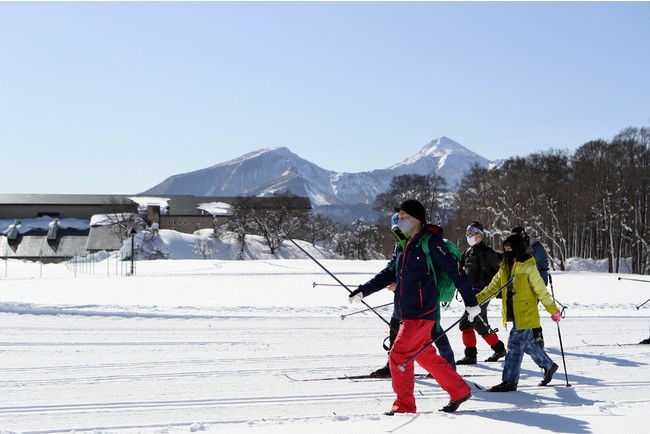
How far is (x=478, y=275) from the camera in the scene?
8.22 meters

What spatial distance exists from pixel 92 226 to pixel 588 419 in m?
82.9

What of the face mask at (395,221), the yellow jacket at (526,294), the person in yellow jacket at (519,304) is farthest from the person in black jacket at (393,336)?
the yellow jacket at (526,294)

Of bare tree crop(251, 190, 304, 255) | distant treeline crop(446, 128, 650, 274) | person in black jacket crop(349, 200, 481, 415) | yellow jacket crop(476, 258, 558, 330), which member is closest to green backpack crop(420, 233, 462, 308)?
person in black jacket crop(349, 200, 481, 415)

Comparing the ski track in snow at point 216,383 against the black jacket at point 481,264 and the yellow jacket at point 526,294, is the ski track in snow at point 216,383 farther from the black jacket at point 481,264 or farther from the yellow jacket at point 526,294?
the black jacket at point 481,264

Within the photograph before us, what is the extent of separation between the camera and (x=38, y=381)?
697 cm

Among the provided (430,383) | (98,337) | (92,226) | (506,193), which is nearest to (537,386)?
(430,383)

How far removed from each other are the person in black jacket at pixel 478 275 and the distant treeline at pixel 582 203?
36.2 metres

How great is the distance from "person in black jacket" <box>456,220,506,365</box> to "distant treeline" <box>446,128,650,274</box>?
1425 inches

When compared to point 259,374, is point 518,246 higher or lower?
higher

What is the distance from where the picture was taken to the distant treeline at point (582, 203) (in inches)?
1736

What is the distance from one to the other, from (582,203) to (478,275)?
42.4 meters

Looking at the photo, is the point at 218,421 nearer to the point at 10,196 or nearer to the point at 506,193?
the point at 506,193

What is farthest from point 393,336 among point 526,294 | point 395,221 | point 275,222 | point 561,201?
point 275,222

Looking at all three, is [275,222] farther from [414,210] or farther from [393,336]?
[414,210]
